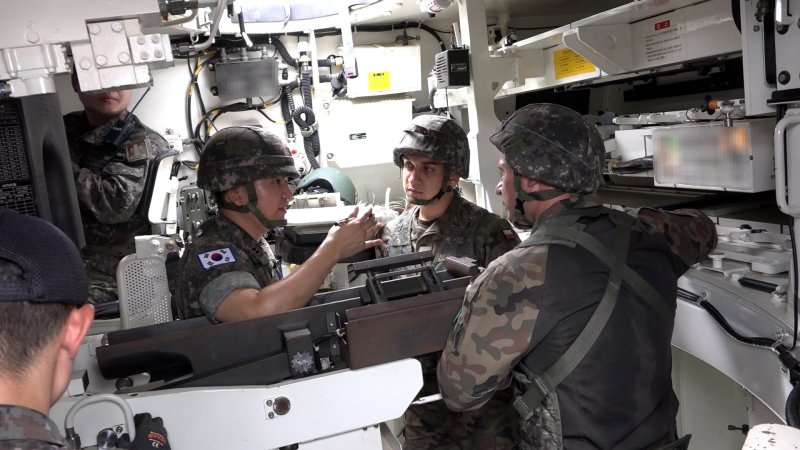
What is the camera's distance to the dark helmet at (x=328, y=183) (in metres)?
4.97

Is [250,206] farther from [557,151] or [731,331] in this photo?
[731,331]

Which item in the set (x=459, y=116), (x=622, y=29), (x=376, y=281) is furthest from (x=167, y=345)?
(x=459, y=116)

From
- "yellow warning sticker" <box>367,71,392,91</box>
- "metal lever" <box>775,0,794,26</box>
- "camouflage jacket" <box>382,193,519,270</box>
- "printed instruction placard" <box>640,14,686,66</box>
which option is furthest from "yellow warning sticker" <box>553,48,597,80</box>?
"metal lever" <box>775,0,794,26</box>

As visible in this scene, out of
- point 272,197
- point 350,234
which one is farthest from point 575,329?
point 272,197

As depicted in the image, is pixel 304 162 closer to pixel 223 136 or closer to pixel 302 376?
pixel 223 136

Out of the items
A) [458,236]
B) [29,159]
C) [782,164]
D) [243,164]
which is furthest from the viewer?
[458,236]

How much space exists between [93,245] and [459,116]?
2703 millimetres

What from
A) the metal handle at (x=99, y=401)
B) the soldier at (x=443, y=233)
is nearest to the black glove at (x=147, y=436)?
the metal handle at (x=99, y=401)

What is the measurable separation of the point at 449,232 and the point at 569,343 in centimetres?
119

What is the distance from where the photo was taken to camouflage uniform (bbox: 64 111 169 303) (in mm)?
3723

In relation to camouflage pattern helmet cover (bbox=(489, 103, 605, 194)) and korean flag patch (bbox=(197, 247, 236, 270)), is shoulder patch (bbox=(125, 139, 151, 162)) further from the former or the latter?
camouflage pattern helmet cover (bbox=(489, 103, 605, 194))

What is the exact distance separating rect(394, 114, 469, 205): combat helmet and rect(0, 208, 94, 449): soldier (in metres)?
2.18

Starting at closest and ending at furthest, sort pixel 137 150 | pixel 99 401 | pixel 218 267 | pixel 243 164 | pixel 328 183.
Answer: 1. pixel 99 401
2. pixel 218 267
3. pixel 243 164
4. pixel 137 150
5. pixel 328 183

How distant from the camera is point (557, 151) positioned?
209cm
